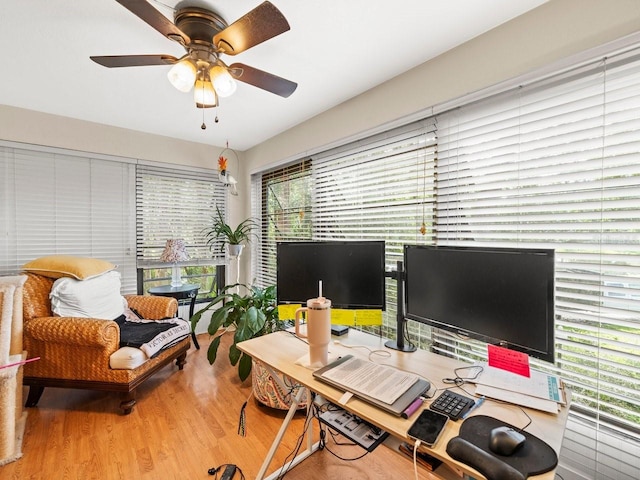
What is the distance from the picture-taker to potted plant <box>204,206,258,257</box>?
11.3 ft

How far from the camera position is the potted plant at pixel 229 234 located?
3.44m

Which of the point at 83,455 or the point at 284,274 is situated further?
the point at 83,455

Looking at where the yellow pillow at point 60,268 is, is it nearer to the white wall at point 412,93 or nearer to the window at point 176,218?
the window at point 176,218

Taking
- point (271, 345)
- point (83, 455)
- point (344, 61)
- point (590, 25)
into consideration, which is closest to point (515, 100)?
point (590, 25)

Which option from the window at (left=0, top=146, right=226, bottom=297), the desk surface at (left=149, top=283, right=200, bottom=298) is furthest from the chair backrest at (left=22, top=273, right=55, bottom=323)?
the desk surface at (left=149, top=283, right=200, bottom=298)

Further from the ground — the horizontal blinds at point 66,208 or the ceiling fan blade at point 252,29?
the ceiling fan blade at point 252,29

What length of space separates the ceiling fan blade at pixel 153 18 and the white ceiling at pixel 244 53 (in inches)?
7.2

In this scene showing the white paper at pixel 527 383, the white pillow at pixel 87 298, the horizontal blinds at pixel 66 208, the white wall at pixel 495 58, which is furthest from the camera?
the horizontal blinds at pixel 66 208

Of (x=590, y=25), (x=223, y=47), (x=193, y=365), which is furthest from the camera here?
(x=193, y=365)

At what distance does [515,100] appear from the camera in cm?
153

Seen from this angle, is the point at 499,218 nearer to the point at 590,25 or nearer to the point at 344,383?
the point at 590,25

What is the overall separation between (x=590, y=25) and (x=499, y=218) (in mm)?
882

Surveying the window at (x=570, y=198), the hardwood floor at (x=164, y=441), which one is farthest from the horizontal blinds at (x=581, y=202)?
the hardwood floor at (x=164, y=441)

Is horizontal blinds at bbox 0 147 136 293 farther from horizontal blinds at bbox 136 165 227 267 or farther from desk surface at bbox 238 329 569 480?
desk surface at bbox 238 329 569 480
